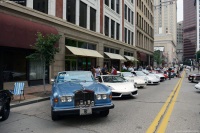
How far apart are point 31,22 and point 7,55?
2.87 metres

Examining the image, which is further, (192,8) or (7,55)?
(192,8)

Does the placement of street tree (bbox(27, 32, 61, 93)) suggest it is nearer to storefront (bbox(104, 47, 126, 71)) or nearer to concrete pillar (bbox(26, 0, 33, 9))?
concrete pillar (bbox(26, 0, 33, 9))

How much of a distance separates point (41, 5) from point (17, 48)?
447cm

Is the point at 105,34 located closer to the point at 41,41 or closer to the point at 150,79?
the point at 150,79

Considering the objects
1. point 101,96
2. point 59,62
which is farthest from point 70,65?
point 101,96

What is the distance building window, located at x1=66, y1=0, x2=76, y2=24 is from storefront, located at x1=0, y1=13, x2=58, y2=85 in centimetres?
A: 440

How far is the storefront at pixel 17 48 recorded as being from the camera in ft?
39.9

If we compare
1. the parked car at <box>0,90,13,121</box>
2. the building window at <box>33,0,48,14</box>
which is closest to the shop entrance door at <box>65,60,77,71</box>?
the building window at <box>33,0,48,14</box>

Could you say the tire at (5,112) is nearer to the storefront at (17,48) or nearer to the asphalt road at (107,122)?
the asphalt road at (107,122)

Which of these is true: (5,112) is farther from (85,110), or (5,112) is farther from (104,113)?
(104,113)

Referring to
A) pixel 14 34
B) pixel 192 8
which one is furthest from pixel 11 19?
pixel 192 8

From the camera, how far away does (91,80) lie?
765 centimetres

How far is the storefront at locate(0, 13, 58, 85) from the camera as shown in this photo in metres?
12.1

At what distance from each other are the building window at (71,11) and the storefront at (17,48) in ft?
14.4
